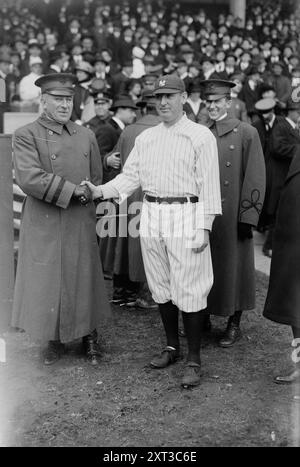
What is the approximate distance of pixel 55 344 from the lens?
4.84 meters

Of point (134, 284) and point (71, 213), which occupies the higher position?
point (71, 213)

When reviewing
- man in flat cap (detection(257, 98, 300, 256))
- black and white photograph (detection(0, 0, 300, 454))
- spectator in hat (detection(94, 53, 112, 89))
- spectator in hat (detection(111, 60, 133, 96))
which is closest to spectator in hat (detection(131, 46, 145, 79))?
spectator in hat (detection(111, 60, 133, 96))

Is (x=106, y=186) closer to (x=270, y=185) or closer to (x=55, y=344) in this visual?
(x=55, y=344)

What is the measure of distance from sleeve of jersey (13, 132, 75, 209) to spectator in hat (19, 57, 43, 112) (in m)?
5.88

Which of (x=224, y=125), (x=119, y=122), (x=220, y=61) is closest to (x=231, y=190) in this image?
(x=224, y=125)

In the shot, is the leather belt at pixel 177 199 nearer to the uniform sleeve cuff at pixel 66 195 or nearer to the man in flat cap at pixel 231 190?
the uniform sleeve cuff at pixel 66 195

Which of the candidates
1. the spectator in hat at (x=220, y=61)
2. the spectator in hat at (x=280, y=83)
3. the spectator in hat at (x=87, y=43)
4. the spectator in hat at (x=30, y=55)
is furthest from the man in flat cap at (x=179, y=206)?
the spectator in hat at (x=87, y=43)

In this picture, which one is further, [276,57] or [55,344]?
[276,57]

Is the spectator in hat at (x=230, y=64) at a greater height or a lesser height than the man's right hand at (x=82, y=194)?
greater

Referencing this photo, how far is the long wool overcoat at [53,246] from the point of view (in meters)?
4.46

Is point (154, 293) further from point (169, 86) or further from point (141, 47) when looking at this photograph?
point (141, 47)

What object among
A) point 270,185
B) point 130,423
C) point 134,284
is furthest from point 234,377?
point 270,185
